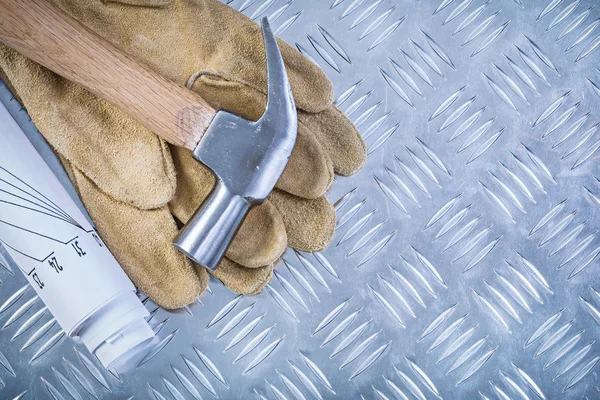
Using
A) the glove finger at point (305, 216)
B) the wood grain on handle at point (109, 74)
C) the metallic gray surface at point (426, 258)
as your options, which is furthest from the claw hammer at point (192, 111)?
the metallic gray surface at point (426, 258)

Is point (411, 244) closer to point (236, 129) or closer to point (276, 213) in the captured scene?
point (276, 213)

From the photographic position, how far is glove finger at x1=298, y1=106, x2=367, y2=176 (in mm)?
1067

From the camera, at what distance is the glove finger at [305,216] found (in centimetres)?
106

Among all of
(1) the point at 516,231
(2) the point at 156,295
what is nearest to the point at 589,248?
(1) the point at 516,231

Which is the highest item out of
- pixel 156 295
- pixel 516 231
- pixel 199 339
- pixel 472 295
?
pixel 516 231

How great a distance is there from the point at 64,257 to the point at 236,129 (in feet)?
1.32

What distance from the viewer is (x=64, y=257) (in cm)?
100

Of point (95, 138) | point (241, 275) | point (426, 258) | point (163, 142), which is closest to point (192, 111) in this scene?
point (163, 142)

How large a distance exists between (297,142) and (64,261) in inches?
19.1

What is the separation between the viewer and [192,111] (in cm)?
94

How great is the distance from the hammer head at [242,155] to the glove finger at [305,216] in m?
0.12

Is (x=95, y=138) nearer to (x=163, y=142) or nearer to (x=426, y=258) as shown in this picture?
(x=163, y=142)

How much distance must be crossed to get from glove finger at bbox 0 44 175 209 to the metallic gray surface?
A: 284mm

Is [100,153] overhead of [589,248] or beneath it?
beneath
